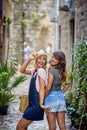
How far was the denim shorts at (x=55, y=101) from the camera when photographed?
5.57 m

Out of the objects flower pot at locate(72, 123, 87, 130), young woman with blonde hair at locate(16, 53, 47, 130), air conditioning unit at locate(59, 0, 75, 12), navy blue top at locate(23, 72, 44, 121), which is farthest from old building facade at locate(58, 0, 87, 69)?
navy blue top at locate(23, 72, 44, 121)

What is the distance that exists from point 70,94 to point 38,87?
330cm

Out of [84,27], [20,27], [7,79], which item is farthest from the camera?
[20,27]

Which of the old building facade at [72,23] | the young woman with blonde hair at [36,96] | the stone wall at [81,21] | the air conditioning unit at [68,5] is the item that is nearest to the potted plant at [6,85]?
the old building facade at [72,23]

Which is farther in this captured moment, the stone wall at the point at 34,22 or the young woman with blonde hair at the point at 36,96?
the stone wall at the point at 34,22

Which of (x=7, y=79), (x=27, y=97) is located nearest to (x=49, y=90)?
(x=27, y=97)

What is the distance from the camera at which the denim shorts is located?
5574 millimetres

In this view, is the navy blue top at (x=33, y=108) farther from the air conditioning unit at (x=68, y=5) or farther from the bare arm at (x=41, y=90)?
the air conditioning unit at (x=68, y=5)

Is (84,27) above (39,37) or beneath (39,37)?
above

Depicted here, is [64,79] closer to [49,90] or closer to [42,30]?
[49,90]

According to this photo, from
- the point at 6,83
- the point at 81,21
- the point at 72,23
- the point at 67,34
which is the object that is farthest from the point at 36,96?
the point at 67,34

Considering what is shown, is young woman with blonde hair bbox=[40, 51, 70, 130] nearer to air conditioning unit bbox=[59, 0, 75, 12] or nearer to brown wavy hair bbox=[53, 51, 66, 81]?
brown wavy hair bbox=[53, 51, 66, 81]

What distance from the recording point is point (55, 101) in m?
5.60

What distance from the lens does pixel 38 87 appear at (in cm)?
570
